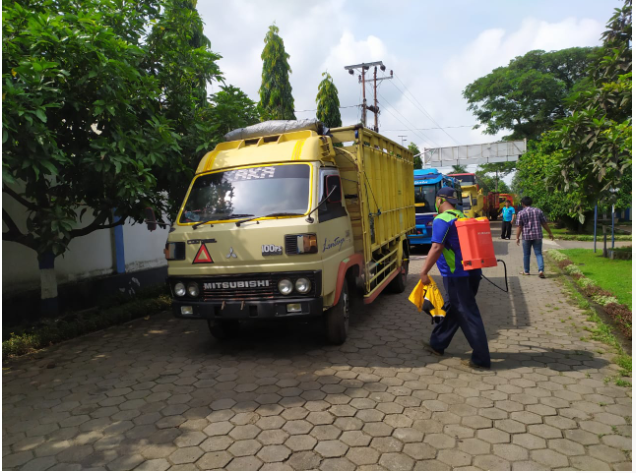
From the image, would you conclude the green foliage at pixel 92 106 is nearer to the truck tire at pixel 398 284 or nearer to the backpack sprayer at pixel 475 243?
the backpack sprayer at pixel 475 243

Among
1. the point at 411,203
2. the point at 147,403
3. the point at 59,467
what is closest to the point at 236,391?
the point at 147,403

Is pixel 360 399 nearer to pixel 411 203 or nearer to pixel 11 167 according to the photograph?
pixel 11 167

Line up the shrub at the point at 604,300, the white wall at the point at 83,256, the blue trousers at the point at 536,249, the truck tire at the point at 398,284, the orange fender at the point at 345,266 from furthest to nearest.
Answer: the blue trousers at the point at 536,249 < the truck tire at the point at 398,284 < the shrub at the point at 604,300 < the white wall at the point at 83,256 < the orange fender at the point at 345,266

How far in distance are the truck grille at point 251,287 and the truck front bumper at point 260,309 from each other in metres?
0.07

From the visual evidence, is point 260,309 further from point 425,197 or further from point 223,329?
point 425,197

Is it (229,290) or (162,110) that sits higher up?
(162,110)

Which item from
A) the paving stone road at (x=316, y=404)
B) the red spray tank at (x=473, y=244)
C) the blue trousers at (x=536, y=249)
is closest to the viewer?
the paving stone road at (x=316, y=404)

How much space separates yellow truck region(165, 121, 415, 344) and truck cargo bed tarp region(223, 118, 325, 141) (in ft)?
0.05

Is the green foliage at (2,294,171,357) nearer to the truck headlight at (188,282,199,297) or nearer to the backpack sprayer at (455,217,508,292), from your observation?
the truck headlight at (188,282,199,297)

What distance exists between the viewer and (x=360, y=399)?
4.00m

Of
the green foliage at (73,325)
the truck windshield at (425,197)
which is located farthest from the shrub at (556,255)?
the green foliage at (73,325)

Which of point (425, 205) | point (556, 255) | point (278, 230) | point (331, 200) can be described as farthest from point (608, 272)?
point (278, 230)

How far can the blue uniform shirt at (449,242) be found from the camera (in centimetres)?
463

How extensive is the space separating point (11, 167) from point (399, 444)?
14.1ft
